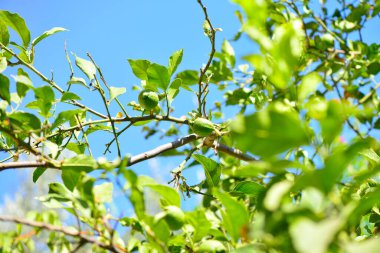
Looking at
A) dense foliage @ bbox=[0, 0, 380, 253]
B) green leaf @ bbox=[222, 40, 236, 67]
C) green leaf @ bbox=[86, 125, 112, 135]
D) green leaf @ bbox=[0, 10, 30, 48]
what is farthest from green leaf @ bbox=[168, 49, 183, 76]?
green leaf @ bbox=[222, 40, 236, 67]

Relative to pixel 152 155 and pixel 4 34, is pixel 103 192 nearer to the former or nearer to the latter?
pixel 152 155

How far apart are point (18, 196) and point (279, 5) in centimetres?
2147

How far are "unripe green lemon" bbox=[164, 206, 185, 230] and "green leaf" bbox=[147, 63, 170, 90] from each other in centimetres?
46

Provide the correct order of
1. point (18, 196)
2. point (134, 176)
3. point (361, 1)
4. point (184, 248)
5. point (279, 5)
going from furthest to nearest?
1. point (18, 196)
2. point (361, 1)
3. point (279, 5)
4. point (184, 248)
5. point (134, 176)

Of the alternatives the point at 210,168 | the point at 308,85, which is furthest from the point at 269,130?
the point at 210,168

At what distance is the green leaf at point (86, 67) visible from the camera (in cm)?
100

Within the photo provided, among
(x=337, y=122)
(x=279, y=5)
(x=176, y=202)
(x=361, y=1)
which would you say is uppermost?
(x=361, y=1)

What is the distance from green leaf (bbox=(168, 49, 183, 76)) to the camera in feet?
3.44

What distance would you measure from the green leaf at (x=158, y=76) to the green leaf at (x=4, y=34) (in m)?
0.36

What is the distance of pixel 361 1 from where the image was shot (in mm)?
2314

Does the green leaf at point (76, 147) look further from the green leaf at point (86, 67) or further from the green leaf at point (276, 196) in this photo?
the green leaf at point (276, 196)

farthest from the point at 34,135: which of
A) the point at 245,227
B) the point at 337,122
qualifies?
the point at 337,122

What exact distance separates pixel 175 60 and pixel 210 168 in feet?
0.94

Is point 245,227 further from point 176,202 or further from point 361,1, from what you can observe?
point 361,1
